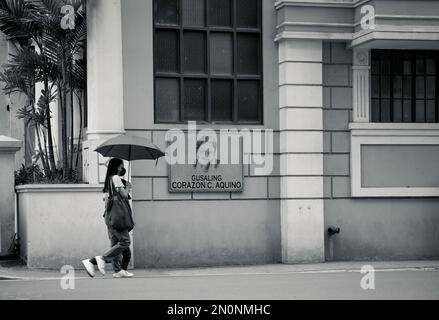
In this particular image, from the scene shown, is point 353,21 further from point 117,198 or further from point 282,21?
point 117,198

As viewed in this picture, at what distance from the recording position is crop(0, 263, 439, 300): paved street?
44.9 feet

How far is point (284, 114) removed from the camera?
19.0m

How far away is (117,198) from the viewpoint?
1580 centimetres

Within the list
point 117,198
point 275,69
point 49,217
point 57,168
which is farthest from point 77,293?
point 275,69

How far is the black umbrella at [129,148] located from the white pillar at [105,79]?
1512 millimetres

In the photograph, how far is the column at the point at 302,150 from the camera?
1895cm

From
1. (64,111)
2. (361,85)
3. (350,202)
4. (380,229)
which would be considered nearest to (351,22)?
(361,85)

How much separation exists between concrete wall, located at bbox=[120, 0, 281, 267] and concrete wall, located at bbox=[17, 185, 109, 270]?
33.1 inches

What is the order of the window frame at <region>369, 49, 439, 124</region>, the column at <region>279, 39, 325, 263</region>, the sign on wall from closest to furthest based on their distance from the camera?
1. the sign on wall
2. the column at <region>279, 39, 325, 263</region>
3. the window frame at <region>369, 49, 439, 124</region>

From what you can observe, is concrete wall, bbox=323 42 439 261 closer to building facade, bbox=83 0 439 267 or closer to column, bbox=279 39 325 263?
building facade, bbox=83 0 439 267

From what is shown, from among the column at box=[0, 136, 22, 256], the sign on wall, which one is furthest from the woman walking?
the column at box=[0, 136, 22, 256]
